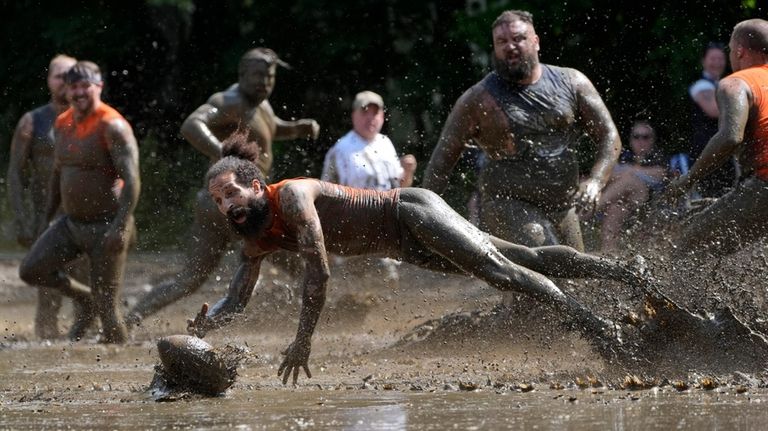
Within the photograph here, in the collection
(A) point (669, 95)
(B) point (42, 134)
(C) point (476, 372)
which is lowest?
(C) point (476, 372)

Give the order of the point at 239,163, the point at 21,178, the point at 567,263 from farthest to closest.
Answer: the point at 21,178 → the point at 567,263 → the point at 239,163

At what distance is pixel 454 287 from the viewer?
14711mm

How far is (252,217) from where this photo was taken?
897 centimetres

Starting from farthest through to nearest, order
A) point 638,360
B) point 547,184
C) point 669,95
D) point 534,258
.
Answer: point 669,95, point 547,184, point 534,258, point 638,360

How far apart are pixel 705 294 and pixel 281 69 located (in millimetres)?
10058

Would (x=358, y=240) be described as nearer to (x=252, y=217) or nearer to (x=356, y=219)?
(x=356, y=219)

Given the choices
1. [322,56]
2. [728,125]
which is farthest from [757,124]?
[322,56]

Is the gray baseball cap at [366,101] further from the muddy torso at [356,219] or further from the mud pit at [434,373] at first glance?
the muddy torso at [356,219]

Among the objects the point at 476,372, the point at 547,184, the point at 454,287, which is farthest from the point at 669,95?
the point at 476,372

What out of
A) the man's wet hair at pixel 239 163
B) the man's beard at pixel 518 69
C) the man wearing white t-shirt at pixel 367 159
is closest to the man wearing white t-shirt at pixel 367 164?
the man wearing white t-shirt at pixel 367 159

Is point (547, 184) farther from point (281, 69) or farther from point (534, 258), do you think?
point (281, 69)

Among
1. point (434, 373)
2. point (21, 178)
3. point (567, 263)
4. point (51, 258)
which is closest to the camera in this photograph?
point (567, 263)

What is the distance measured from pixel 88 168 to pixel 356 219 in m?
3.38

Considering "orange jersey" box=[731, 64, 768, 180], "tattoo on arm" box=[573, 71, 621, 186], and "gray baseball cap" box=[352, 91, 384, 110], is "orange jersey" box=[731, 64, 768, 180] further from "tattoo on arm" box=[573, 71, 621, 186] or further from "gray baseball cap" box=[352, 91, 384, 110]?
"gray baseball cap" box=[352, 91, 384, 110]
